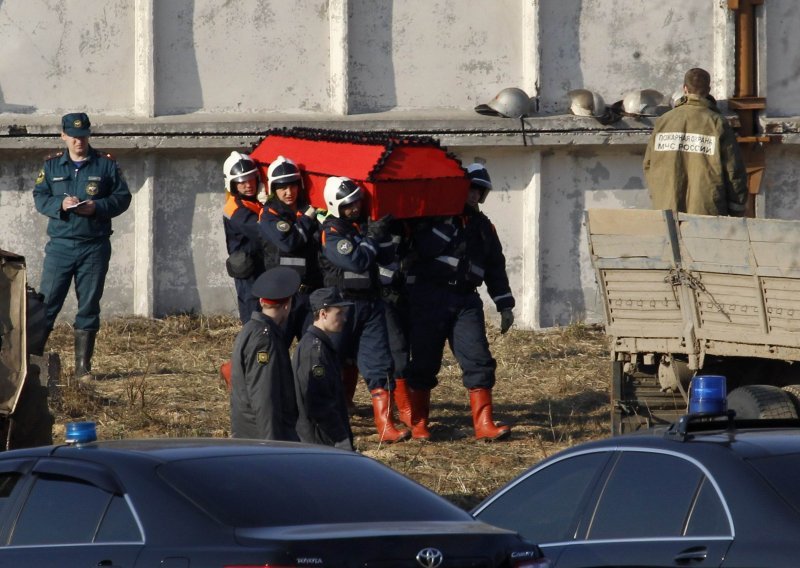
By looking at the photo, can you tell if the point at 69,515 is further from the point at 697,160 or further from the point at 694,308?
the point at 697,160

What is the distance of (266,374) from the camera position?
808cm

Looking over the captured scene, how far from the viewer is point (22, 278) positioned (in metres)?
9.33

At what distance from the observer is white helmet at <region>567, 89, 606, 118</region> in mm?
16219

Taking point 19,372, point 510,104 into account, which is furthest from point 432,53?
point 19,372

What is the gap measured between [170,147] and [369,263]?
5.91m

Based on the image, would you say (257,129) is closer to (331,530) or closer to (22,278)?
(22,278)

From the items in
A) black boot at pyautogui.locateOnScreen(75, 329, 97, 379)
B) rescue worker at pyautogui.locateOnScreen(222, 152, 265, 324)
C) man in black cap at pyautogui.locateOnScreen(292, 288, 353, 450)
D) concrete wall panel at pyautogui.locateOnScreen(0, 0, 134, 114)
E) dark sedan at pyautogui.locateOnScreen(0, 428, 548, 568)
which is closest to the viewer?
dark sedan at pyautogui.locateOnScreen(0, 428, 548, 568)

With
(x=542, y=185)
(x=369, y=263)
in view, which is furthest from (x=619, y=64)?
(x=369, y=263)

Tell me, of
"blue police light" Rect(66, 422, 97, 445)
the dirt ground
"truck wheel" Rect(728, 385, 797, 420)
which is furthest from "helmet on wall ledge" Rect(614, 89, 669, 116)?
"blue police light" Rect(66, 422, 97, 445)

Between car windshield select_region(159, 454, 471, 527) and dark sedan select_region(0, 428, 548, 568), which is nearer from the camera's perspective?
dark sedan select_region(0, 428, 548, 568)

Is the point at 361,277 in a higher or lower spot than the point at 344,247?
lower

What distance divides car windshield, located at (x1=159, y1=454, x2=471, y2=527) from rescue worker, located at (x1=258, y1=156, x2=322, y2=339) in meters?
5.47

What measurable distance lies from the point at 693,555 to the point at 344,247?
215 inches

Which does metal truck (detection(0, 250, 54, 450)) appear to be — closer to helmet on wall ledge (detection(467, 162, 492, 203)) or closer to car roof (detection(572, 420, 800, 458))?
helmet on wall ledge (detection(467, 162, 492, 203))
